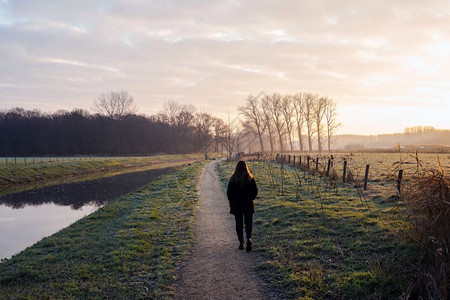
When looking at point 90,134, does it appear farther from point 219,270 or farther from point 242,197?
point 219,270

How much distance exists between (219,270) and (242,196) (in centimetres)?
188

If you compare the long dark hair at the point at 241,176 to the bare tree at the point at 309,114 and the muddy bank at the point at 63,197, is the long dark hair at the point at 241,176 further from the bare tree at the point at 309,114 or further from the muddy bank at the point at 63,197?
the bare tree at the point at 309,114

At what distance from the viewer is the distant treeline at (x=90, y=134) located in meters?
75.3

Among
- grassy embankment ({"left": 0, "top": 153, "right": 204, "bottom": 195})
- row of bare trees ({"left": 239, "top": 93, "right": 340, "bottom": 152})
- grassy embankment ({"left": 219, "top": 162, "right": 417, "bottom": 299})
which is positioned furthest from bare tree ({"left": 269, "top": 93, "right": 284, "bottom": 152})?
grassy embankment ({"left": 219, "top": 162, "right": 417, "bottom": 299})

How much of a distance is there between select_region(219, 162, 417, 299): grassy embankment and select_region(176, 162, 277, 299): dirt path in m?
0.38

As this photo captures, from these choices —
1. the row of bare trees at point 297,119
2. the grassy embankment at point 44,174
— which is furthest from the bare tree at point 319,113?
the grassy embankment at point 44,174

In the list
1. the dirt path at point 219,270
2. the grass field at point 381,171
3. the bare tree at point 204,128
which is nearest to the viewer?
the dirt path at point 219,270

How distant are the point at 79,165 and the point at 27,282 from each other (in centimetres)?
3663

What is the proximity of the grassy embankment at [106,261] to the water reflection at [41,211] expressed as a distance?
1803mm

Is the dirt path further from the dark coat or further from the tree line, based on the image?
the tree line

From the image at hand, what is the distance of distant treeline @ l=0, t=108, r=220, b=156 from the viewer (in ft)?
247

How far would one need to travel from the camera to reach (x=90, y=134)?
8075 centimetres

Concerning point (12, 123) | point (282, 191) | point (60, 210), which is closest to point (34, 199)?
point (60, 210)

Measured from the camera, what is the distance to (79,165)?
40.1 metres
